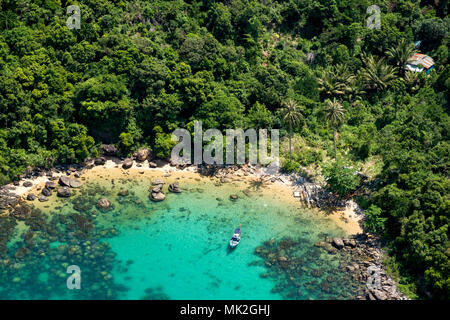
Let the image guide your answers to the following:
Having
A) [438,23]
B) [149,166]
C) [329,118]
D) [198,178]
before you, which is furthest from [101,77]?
[438,23]

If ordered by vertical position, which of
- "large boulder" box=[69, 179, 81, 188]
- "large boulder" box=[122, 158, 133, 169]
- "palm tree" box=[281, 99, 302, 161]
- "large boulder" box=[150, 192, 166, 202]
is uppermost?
"palm tree" box=[281, 99, 302, 161]

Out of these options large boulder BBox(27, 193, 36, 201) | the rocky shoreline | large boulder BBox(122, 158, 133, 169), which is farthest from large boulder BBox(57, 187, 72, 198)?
large boulder BBox(122, 158, 133, 169)

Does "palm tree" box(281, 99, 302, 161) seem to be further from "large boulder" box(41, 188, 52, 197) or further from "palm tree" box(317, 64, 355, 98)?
"large boulder" box(41, 188, 52, 197)

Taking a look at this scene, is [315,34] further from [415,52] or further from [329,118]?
[329,118]

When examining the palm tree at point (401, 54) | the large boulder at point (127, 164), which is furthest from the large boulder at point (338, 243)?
the palm tree at point (401, 54)

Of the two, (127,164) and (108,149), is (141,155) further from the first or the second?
(108,149)

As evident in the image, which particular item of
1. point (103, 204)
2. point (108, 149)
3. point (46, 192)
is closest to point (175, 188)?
point (103, 204)

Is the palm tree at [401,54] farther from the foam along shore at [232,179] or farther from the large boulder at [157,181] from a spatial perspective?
the large boulder at [157,181]
